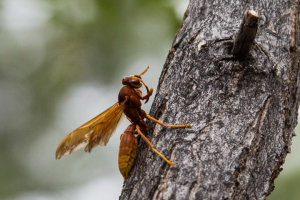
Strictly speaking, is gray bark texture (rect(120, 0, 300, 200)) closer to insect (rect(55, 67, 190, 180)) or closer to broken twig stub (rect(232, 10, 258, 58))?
broken twig stub (rect(232, 10, 258, 58))

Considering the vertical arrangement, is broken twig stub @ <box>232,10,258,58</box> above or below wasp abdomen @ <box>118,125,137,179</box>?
above

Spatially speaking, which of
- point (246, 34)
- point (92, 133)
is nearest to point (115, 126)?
point (92, 133)

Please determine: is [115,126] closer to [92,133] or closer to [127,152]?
[92,133]

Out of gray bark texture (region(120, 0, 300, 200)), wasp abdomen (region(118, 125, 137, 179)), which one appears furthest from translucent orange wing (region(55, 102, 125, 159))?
gray bark texture (region(120, 0, 300, 200))

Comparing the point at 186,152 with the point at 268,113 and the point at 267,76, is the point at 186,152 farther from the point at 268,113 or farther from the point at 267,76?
the point at 267,76

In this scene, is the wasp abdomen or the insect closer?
the wasp abdomen

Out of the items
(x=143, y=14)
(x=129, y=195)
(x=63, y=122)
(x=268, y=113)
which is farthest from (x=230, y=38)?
(x=63, y=122)
